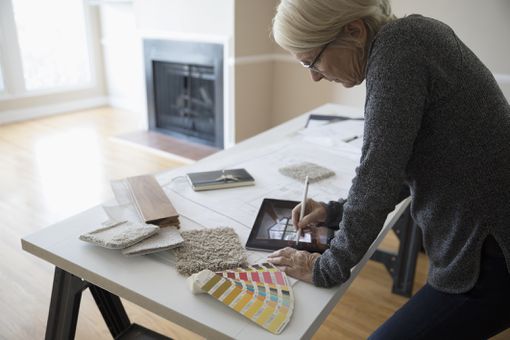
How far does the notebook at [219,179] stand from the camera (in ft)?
4.18

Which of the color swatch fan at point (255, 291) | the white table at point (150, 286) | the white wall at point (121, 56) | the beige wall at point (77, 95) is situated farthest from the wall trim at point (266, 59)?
the color swatch fan at point (255, 291)

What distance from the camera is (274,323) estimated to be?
0.74m

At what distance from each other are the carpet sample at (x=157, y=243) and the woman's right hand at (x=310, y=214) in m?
0.28

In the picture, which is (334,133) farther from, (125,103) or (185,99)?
(125,103)

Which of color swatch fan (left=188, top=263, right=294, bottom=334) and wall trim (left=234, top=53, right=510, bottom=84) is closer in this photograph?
color swatch fan (left=188, top=263, right=294, bottom=334)

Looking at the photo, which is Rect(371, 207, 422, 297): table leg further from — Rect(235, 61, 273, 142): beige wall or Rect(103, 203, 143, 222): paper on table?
Rect(235, 61, 273, 142): beige wall

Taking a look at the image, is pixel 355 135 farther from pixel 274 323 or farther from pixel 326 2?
pixel 274 323

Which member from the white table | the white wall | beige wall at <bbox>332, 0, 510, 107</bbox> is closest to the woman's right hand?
the white table

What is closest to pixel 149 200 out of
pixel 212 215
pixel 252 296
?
pixel 212 215

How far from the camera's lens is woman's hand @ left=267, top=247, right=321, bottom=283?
2.87 feet

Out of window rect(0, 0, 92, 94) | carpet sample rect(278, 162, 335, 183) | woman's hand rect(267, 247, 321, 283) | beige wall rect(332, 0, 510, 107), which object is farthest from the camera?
window rect(0, 0, 92, 94)

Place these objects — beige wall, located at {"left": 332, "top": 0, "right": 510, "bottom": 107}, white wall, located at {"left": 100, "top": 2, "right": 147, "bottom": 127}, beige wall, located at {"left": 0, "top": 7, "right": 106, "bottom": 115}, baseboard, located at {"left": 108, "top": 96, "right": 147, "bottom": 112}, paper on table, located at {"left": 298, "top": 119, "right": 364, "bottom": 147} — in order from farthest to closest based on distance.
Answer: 1. baseboard, located at {"left": 108, "top": 96, "right": 147, "bottom": 112}
2. white wall, located at {"left": 100, "top": 2, "right": 147, "bottom": 127}
3. beige wall, located at {"left": 0, "top": 7, "right": 106, "bottom": 115}
4. beige wall, located at {"left": 332, "top": 0, "right": 510, "bottom": 107}
5. paper on table, located at {"left": 298, "top": 119, "right": 364, "bottom": 147}

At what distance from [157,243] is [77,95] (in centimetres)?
480

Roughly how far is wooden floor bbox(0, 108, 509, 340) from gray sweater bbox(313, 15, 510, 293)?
1023mm
